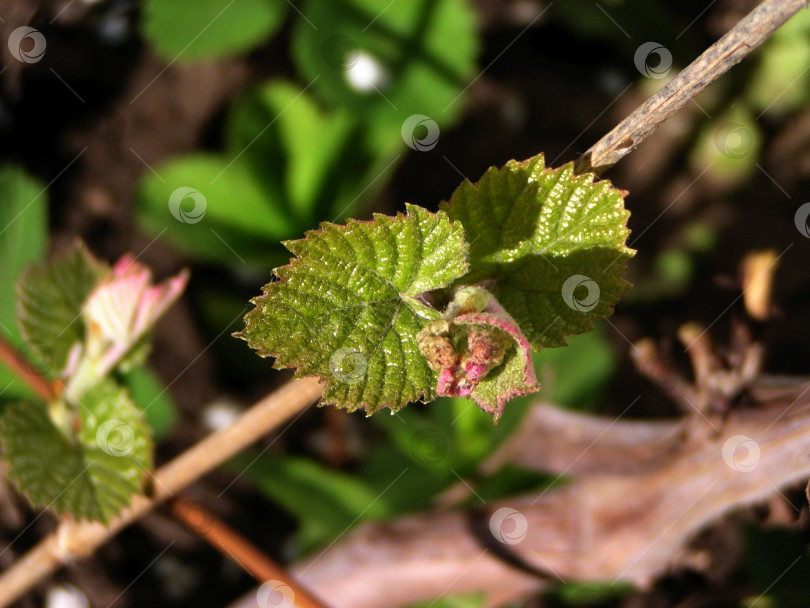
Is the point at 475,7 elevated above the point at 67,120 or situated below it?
above

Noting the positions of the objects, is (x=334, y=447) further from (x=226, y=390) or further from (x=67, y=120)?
(x=67, y=120)

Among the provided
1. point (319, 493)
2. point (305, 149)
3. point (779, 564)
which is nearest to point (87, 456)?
point (319, 493)

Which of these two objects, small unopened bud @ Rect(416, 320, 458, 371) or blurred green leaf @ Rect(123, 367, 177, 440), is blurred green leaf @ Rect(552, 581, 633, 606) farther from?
small unopened bud @ Rect(416, 320, 458, 371)

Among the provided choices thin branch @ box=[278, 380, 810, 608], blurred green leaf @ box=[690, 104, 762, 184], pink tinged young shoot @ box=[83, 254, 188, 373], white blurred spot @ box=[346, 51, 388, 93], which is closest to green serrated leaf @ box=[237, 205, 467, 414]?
pink tinged young shoot @ box=[83, 254, 188, 373]

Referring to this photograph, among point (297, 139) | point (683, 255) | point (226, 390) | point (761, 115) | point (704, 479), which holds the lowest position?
point (226, 390)

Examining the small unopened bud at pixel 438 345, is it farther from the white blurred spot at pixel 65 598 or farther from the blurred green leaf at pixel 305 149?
the white blurred spot at pixel 65 598

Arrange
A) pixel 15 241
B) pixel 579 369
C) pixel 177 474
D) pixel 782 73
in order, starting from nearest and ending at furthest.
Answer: pixel 177 474, pixel 15 241, pixel 579 369, pixel 782 73

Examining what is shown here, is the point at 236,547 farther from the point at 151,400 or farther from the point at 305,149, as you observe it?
the point at 305,149

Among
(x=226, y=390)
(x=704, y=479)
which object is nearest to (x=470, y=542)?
(x=704, y=479)
